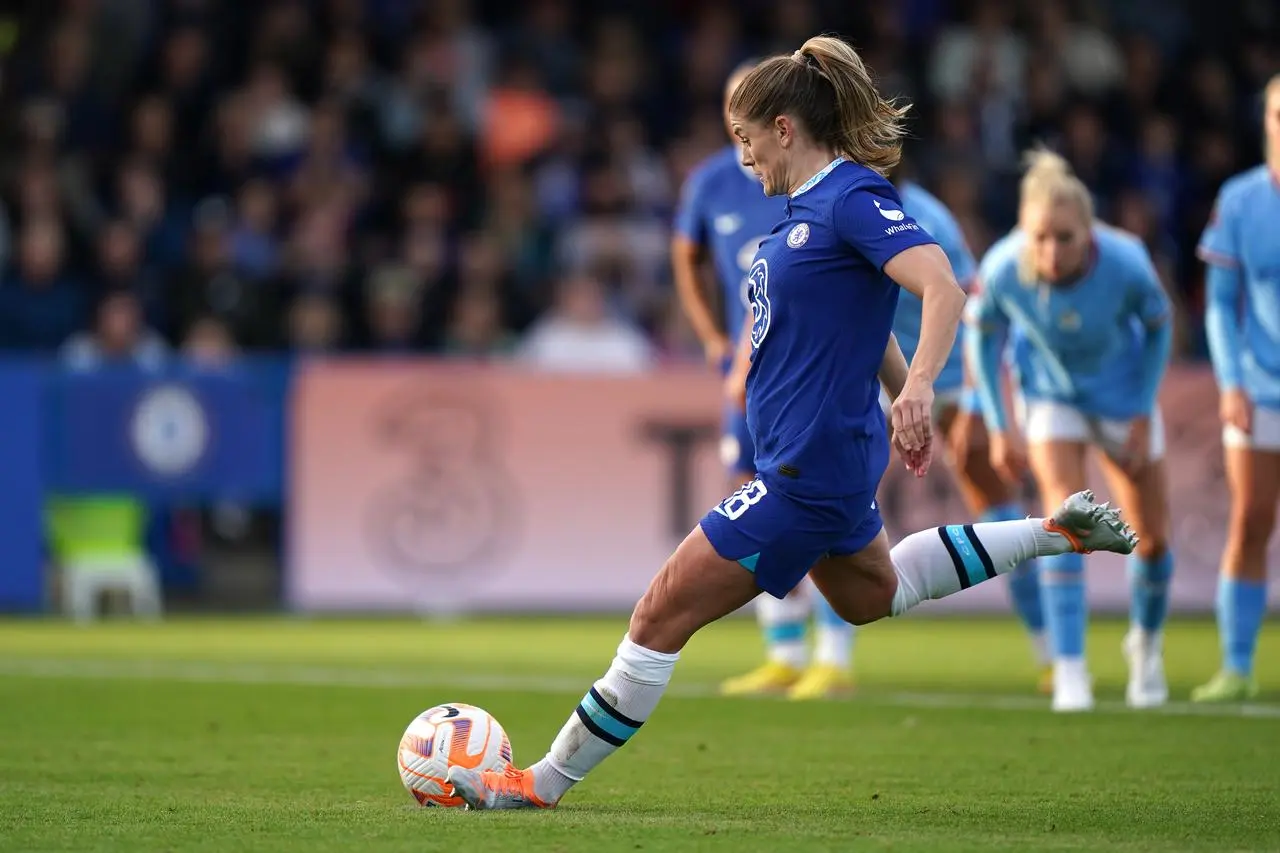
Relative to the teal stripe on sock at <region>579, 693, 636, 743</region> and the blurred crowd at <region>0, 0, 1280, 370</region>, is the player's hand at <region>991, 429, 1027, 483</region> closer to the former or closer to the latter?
the teal stripe on sock at <region>579, 693, 636, 743</region>

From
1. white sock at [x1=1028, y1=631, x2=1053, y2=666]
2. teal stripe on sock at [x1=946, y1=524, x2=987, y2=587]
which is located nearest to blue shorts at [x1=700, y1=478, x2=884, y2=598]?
teal stripe on sock at [x1=946, y1=524, x2=987, y2=587]

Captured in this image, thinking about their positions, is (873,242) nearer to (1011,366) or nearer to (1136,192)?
(1011,366)

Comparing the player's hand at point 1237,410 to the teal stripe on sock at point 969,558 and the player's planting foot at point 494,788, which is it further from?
the player's planting foot at point 494,788

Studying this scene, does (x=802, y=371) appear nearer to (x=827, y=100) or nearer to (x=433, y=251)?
(x=827, y=100)

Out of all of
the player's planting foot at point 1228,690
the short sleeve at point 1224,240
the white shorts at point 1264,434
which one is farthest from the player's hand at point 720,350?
the player's planting foot at point 1228,690

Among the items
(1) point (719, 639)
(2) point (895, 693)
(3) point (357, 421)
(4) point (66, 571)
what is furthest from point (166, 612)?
(2) point (895, 693)

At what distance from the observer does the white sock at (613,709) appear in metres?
5.48

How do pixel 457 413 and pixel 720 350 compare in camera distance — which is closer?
pixel 720 350

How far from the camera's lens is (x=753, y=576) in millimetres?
5422

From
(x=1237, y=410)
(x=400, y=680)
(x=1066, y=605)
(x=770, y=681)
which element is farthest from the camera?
(x=400, y=680)

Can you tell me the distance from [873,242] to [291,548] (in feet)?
31.3

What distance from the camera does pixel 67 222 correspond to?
16.1 meters

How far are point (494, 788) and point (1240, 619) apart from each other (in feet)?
14.6

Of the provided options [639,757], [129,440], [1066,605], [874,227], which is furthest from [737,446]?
[129,440]
